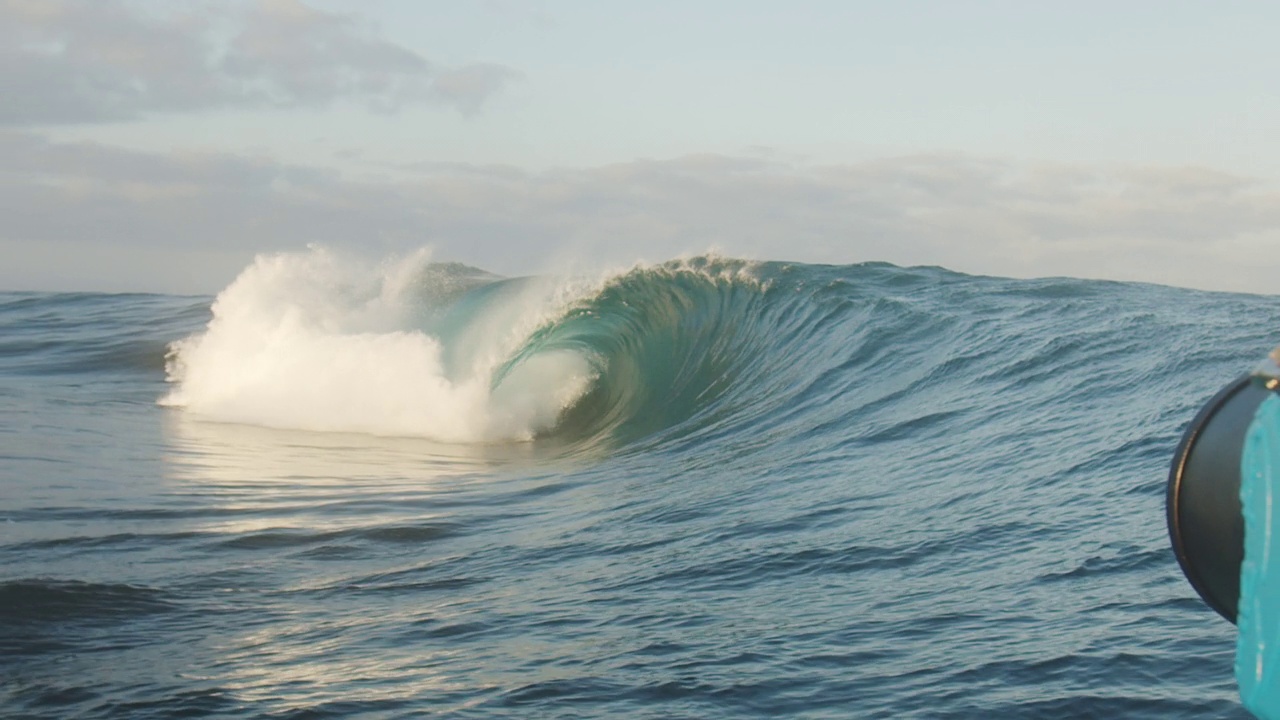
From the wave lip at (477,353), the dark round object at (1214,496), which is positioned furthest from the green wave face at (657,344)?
the dark round object at (1214,496)

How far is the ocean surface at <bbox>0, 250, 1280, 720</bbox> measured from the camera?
4.34 meters

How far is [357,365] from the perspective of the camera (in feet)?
50.0

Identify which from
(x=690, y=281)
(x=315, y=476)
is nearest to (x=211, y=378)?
(x=690, y=281)

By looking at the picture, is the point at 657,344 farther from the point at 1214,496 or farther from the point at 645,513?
the point at 1214,496

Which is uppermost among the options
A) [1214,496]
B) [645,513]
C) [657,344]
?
[657,344]

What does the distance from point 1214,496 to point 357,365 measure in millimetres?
13586

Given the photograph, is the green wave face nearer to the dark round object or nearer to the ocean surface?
the ocean surface

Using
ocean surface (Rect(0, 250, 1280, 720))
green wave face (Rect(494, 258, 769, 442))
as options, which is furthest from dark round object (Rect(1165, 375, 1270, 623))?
green wave face (Rect(494, 258, 769, 442))

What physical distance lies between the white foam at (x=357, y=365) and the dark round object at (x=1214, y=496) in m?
11.0

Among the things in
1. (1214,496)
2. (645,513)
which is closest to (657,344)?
(645,513)

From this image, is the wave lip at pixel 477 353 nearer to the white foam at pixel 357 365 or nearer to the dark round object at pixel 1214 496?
the white foam at pixel 357 365

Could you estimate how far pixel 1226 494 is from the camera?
8.05 ft

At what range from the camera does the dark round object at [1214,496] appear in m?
2.45

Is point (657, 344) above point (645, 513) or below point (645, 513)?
above
